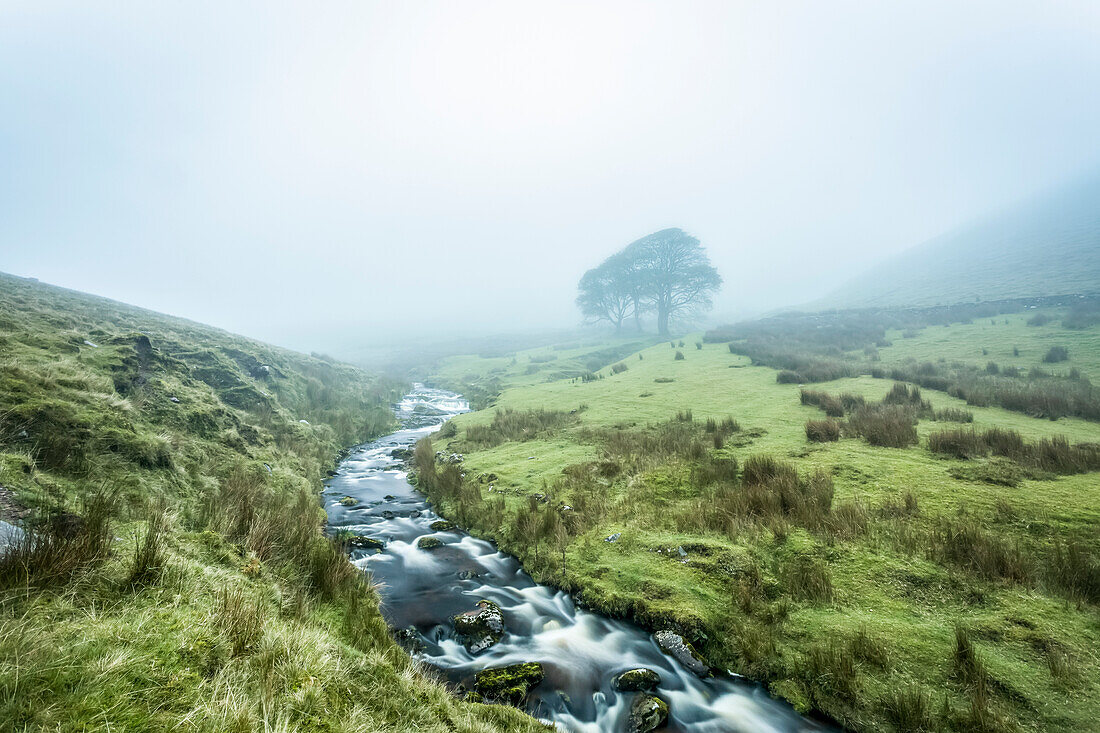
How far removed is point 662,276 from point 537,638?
168 feet

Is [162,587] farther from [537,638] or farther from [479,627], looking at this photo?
[537,638]

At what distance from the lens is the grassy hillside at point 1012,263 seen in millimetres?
38844

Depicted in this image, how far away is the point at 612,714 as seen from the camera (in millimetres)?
5023

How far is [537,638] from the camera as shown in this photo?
625 cm

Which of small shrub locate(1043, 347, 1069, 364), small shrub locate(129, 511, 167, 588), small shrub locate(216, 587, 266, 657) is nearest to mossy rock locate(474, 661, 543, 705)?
small shrub locate(216, 587, 266, 657)

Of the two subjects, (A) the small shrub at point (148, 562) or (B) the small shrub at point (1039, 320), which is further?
(B) the small shrub at point (1039, 320)

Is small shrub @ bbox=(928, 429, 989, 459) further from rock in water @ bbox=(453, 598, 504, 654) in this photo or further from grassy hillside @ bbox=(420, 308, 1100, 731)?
rock in water @ bbox=(453, 598, 504, 654)

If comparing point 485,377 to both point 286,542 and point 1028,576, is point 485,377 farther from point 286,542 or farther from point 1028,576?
point 1028,576

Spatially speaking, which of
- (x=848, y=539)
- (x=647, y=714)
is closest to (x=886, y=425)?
(x=848, y=539)

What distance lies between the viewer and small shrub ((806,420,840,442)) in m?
11.0

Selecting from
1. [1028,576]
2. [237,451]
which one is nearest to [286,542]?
[237,451]

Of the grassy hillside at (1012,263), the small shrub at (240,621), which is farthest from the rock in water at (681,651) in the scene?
the grassy hillside at (1012,263)

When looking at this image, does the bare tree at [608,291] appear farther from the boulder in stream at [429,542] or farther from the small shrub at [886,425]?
the boulder in stream at [429,542]

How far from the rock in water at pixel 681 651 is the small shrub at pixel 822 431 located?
25.1 ft
